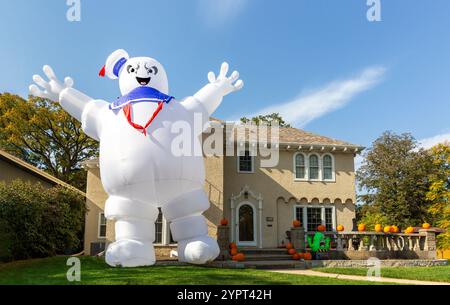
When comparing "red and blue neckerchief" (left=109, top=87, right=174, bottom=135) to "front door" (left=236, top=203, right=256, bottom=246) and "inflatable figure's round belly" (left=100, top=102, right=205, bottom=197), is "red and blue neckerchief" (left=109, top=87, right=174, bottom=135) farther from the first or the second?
"front door" (left=236, top=203, right=256, bottom=246)

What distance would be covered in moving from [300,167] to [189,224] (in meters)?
11.5

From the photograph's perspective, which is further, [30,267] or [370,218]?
[370,218]

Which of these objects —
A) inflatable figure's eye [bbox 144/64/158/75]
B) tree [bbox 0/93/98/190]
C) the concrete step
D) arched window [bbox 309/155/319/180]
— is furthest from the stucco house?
tree [bbox 0/93/98/190]

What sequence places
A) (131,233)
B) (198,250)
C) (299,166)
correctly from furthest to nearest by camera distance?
1. (299,166)
2. (131,233)
3. (198,250)

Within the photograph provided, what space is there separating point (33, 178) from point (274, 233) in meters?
10.6

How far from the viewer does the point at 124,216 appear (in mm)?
7164

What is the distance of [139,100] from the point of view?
289 inches

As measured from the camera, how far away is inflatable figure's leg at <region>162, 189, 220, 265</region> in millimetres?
7215

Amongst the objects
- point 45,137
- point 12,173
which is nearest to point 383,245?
point 12,173

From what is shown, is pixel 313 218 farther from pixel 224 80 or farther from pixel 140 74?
pixel 140 74
